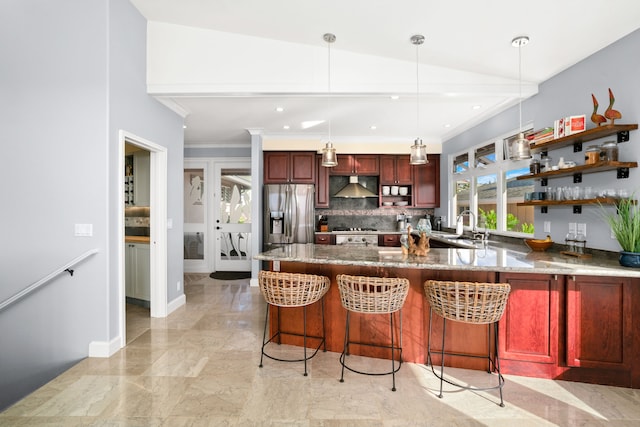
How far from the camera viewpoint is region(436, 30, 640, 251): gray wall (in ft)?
8.30

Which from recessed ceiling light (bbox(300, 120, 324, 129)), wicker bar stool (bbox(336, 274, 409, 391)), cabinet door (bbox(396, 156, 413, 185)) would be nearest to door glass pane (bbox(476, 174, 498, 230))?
cabinet door (bbox(396, 156, 413, 185))

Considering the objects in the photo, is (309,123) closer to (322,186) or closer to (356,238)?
(322,186)

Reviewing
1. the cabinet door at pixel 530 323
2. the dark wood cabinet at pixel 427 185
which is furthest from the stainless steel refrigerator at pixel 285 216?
the cabinet door at pixel 530 323

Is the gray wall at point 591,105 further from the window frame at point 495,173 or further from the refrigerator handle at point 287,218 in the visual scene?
the refrigerator handle at point 287,218

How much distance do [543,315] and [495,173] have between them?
2557 millimetres

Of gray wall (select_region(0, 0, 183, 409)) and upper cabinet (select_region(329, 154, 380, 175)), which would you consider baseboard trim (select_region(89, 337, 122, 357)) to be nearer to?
gray wall (select_region(0, 0, 183, 409))

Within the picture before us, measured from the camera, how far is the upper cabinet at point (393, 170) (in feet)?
19.5

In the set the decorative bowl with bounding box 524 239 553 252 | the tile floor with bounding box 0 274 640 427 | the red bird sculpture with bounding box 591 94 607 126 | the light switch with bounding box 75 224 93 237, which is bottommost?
the tile floor with bounding box 0 274 640 427

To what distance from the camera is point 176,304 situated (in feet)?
13.5

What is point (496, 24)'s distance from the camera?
2.61 m

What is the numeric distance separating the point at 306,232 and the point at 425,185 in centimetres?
235

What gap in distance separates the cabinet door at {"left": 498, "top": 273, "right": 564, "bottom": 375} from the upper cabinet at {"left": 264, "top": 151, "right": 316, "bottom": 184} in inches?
151

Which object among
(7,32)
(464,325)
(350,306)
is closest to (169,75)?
(7,32)

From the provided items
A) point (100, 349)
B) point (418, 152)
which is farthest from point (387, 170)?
point (100, 349)
